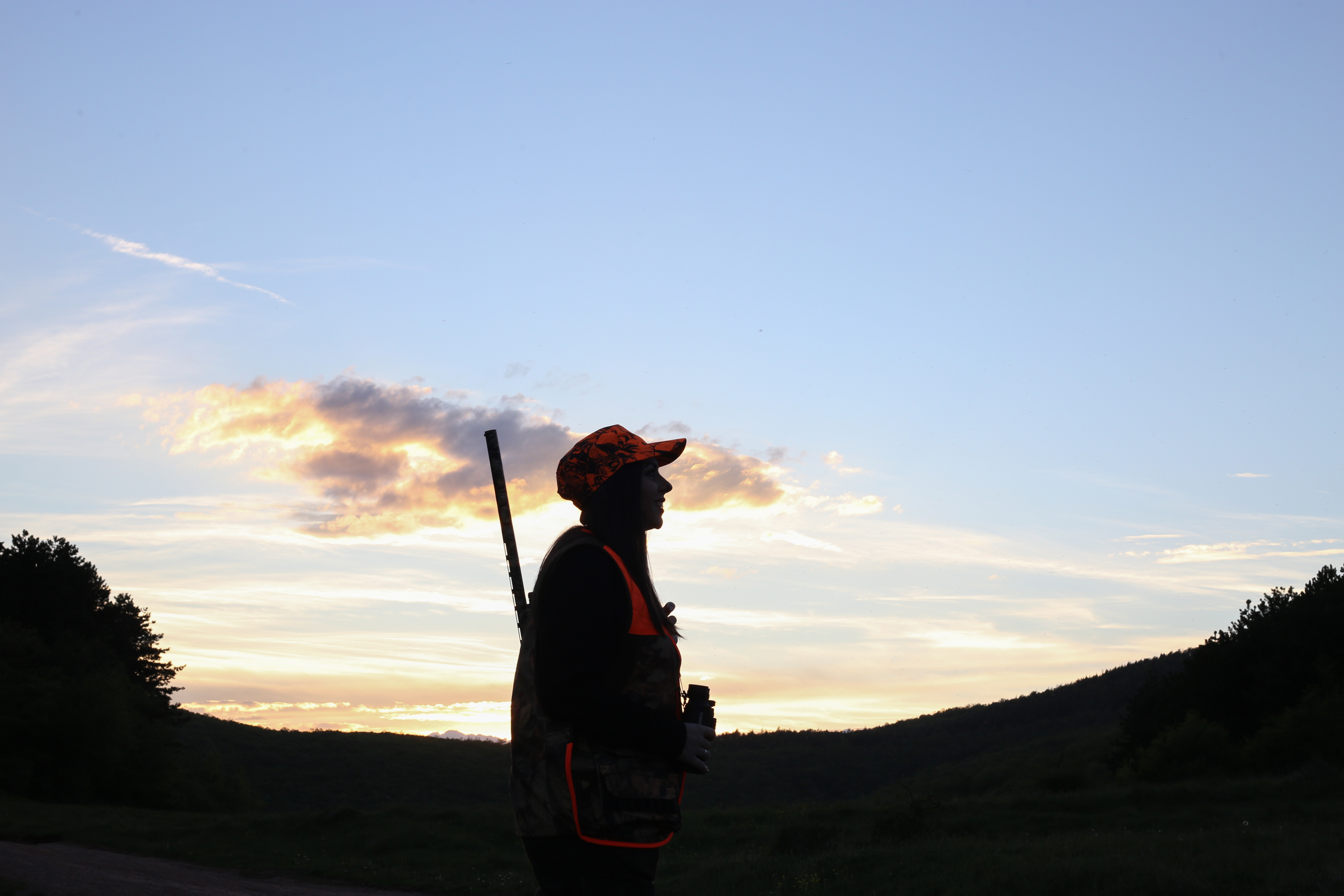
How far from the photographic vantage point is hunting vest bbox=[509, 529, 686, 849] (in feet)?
9.30

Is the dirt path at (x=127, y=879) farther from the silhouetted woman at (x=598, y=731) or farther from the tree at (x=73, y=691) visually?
the tree at (x=73, y=691)

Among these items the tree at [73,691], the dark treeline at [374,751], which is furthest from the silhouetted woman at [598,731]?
the tree at [73,691]

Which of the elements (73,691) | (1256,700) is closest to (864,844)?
(1256,700)

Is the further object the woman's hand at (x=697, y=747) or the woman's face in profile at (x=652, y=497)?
the woman's face in profile at (x=652, y=497)

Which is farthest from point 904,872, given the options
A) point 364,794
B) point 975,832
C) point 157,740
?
point 364,794

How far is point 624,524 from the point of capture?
3.19m

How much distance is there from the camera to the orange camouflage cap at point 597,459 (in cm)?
324

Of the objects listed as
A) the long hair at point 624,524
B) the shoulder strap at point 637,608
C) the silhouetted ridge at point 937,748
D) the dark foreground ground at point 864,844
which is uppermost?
the long hair at point 624,524

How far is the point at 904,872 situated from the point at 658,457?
533 inches

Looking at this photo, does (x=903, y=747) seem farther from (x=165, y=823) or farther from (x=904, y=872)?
(x=904, y=872)

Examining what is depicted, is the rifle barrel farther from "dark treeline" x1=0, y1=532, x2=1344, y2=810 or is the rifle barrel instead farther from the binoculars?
"dark treeline" x1=0, y1=532, x2=1344, y2=810

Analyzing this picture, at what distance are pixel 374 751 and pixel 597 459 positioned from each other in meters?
76.6

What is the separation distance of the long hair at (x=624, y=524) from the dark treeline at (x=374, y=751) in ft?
97.0

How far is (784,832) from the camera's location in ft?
67.3
